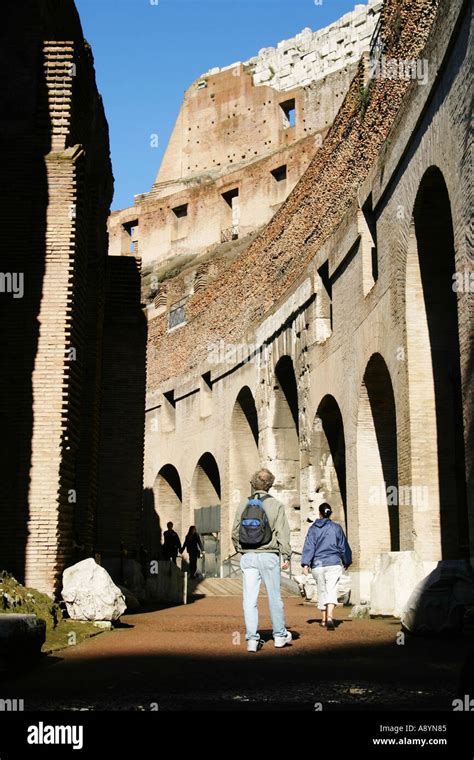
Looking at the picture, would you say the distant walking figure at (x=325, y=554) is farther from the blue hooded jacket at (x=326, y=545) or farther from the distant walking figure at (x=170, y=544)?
the distant walking figure at (x=170, y=544)

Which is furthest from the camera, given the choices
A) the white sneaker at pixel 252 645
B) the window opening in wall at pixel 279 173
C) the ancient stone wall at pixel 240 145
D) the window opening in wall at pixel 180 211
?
the window opening in wall at pixel 180 211

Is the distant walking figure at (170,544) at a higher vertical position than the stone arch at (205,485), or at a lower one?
lower

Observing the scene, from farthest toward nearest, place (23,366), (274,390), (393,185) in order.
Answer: (274,390), (393,185), (23,366)

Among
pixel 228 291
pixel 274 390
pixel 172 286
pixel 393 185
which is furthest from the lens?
pixel 172 286

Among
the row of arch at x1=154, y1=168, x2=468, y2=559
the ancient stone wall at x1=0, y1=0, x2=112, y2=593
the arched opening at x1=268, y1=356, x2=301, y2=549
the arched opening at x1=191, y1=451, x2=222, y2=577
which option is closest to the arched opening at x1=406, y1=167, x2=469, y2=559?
the row of arch at x1=154, y1=168, x2=468, y2=559

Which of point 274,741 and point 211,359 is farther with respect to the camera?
point 211,359

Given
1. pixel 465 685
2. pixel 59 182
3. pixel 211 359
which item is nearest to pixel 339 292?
pixel 59 182

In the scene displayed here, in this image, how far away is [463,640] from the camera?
7758mm

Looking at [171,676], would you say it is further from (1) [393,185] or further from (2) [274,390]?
(2) [274,390]

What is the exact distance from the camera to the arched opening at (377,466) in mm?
13188

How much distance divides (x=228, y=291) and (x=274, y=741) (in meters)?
21.1

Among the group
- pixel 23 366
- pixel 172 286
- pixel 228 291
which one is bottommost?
pixel 23 366

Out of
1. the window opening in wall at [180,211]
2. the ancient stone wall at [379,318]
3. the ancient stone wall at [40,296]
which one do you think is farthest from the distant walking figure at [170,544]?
the window opening in wall at [180,211]

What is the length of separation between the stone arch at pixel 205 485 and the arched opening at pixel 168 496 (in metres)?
2.44
